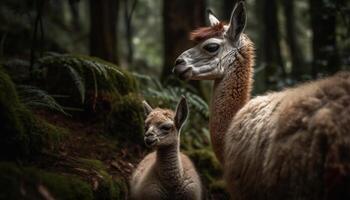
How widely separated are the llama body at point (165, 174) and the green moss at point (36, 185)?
40.6 inches

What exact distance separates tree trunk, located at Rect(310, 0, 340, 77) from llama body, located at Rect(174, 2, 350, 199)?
5367 mm

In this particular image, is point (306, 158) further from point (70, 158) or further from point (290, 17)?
point (290, 17)

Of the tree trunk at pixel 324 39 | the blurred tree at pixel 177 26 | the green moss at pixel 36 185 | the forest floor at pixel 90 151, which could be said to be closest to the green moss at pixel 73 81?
the forest floor at pixel 90 151

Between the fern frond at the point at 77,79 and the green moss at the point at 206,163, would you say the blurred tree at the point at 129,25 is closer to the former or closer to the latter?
the fern frond at the point at 77,79

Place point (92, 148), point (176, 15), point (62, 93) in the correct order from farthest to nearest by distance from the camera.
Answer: point (176, 15)
point (62, 93)
point (92, 148)

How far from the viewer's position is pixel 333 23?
39.5 feet

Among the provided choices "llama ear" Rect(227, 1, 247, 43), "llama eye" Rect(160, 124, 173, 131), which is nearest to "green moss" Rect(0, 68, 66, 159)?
"llama eye" Rect(160, 124, 173, 131)

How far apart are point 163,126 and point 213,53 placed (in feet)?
4.35

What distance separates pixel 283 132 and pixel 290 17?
16259mm

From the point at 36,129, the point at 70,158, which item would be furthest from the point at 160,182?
the point at 36,129

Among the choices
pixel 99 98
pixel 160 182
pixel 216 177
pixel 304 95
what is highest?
pixel 304 95

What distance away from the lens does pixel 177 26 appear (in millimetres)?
11773

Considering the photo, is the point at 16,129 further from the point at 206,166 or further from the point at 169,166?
the point at 206,166

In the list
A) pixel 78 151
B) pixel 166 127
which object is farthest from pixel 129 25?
pixel 166 127
